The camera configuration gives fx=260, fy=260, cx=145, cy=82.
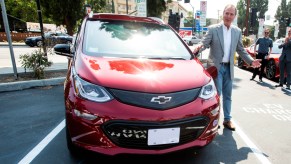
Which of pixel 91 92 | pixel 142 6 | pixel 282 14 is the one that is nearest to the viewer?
pixel 91 92

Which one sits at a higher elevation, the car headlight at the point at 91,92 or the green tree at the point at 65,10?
the green tree at the point at 65,10

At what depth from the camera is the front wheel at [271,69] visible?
9.10 m

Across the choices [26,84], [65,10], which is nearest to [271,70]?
[26,84]

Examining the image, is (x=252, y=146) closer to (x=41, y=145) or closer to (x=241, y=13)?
(x=41, y=145)

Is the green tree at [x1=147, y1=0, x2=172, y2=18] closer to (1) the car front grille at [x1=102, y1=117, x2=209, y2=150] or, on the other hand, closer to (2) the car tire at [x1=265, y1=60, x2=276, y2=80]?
(2) the car tire at [x1=265, y1=60, x2=276, y2=80]

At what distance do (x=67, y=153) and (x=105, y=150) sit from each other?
3.34 feet

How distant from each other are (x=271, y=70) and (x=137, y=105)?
27.2 feet

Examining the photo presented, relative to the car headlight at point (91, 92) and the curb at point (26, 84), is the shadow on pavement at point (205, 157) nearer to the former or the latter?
the car headlight at point (91, 92)

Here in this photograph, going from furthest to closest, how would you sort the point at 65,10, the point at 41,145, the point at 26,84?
the point at 65,10
the point at 26,84
the point at 41,145

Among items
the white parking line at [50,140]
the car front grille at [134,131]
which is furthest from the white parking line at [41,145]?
the car front grille at [134,131]

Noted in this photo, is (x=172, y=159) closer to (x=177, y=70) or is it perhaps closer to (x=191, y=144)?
(x=191, y=144)

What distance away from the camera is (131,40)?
11.6 ft

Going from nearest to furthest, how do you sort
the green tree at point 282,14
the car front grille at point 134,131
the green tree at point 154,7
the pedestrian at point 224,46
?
the car front grille at point 134,131, the pedestrian at point 224,46, the green tree at point 154,7, the green tree at point 282,14

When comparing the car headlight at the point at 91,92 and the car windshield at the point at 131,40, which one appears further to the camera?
the car windshield at the point at 131,40
